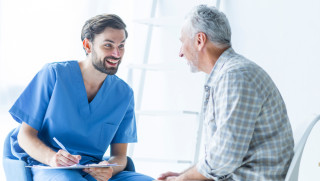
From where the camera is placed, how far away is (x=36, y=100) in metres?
1.71

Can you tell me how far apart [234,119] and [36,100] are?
2.85 feet

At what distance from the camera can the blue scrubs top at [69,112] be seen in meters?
1.70

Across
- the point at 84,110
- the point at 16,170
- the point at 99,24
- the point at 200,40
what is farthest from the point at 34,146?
the point at 200,40

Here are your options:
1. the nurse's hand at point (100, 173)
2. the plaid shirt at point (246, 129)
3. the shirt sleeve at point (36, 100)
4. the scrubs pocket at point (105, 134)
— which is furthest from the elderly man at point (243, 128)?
the shirt sleeve at point (36, 100)

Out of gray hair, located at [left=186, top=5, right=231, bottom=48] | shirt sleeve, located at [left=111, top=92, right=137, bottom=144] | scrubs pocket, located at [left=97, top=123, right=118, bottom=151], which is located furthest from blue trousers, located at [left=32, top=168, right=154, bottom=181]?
gray hair, located at [left=186, top=5, right=231, bottom=48]

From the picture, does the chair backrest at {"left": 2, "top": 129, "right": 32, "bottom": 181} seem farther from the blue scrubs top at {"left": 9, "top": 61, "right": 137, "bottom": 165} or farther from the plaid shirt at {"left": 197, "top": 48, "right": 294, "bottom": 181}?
the plaid shirt at {"left": 197, "top": 48, "right": 294, "bottom": 181}

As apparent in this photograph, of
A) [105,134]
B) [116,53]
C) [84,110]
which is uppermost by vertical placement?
[116,53]

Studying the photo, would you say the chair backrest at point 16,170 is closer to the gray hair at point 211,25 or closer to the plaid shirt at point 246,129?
the plaid shirt at point 246,129

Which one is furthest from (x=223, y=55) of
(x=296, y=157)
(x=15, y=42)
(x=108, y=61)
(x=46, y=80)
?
(x=15, y=42)

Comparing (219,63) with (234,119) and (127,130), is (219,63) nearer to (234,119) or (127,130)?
(234,119)

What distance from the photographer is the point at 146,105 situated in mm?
2934

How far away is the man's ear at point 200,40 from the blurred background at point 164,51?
0.78 meters

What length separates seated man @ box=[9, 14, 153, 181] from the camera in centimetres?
168

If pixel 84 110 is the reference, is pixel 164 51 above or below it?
above
